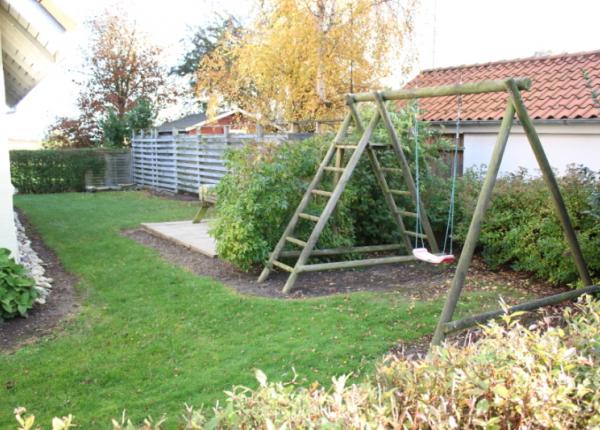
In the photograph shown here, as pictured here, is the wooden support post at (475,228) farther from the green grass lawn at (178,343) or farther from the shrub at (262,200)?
the shrub at (262,200)

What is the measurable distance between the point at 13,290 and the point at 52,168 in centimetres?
1530

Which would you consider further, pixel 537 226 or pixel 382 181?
pixel 382 181

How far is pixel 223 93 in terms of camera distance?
63.8 ft

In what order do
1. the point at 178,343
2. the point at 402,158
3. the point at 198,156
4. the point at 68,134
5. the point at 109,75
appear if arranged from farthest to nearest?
1. the point at 109,75
2. the point at 68,134
3. the point at 198,156
4. the point at 402,158
5. the point at 178,343

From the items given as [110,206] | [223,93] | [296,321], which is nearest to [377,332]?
[296,321]

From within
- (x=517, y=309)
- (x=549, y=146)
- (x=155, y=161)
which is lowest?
(x=517, y=309)

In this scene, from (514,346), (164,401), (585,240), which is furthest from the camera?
(585,240)

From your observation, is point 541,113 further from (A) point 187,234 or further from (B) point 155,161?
(B) point 155,161

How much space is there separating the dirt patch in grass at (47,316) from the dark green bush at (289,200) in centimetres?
188

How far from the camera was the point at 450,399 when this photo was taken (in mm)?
2016

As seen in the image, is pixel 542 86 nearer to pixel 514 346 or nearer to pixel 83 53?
pixel 514 346

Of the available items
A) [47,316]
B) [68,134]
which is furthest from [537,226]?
[68,134]

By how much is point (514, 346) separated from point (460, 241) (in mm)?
5775

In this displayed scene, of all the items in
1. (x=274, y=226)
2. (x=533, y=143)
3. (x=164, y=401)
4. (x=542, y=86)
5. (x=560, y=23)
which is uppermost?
(x=560, y=23)
